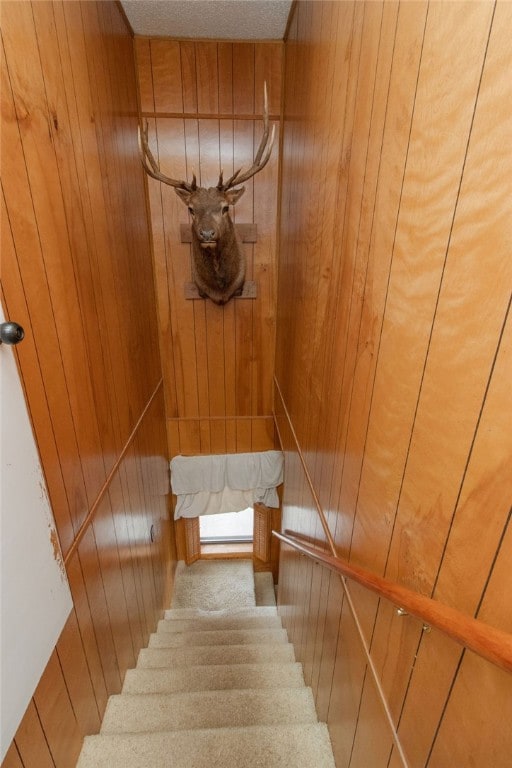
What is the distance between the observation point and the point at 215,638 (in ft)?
9.14

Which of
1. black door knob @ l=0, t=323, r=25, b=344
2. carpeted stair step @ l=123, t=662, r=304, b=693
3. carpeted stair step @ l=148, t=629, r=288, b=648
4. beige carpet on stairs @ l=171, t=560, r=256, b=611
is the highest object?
black door knob @ l=0, t=323, r=25, b=344

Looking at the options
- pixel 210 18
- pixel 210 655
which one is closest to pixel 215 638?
pixel 210 655

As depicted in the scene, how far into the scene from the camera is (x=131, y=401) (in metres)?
2.57

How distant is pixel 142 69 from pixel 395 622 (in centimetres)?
366

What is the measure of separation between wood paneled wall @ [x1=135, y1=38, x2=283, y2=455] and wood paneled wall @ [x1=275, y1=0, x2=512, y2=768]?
1.31m

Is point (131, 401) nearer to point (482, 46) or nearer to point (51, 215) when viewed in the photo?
point (51, 215)

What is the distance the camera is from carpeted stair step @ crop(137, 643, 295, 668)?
7.90 ft

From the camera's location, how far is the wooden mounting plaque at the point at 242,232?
3254mm

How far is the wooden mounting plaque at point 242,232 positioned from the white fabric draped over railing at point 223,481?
2055mm

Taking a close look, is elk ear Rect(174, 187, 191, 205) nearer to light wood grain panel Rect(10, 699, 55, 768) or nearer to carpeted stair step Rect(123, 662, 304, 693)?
light wood grain panel Rect(10, 699, 55, 768)

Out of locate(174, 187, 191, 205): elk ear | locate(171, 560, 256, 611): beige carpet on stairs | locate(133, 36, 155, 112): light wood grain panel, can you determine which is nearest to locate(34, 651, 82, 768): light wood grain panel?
locate(174, 187, 191, 205): elk ear

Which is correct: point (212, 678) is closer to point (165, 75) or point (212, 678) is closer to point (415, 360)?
point (415, 360)

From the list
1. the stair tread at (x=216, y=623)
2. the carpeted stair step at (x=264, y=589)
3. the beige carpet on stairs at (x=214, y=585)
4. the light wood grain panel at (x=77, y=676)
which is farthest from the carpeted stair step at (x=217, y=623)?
the light wood grain panel at (x=77, y=676)

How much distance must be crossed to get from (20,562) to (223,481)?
336 centimetres
